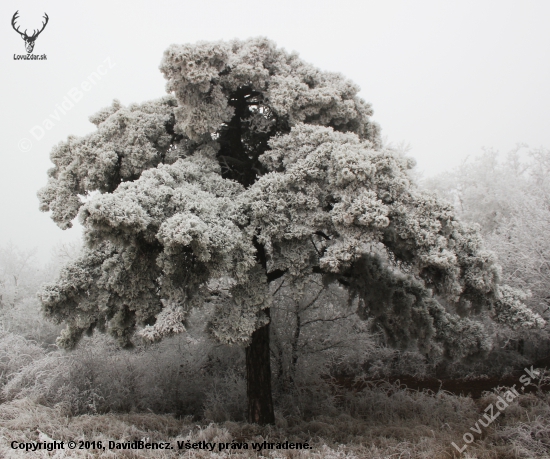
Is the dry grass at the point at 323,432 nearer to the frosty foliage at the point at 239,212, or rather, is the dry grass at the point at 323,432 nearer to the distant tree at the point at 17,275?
the frosty foliage at the point at 239,212

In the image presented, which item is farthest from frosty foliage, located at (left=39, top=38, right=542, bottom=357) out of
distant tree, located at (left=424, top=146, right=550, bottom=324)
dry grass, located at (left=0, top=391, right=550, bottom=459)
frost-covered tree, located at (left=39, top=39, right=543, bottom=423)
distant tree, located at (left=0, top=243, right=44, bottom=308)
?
distant tree, located at (left=0, top=243, right=44, bottom=308)

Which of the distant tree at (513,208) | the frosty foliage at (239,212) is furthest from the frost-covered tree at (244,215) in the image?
the distant tree at (513,208)

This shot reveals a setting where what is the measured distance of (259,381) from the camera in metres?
7.68

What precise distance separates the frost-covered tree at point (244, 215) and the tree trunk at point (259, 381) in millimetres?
23

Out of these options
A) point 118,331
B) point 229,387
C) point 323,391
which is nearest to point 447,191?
point 323,391

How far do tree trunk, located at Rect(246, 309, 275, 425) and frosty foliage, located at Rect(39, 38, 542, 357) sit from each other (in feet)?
4.32

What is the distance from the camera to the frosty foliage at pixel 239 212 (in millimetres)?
5441

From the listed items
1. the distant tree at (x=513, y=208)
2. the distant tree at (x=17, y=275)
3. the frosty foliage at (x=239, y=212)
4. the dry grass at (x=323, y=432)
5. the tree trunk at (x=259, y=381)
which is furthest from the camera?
the distant tree at (x=17, y=275)

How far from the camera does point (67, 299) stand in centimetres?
635

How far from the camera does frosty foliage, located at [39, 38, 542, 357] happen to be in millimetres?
5441

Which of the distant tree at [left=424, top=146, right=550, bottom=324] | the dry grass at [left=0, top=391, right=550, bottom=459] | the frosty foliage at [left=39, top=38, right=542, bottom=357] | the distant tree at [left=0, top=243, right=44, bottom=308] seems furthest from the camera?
the distant tree at [left=0, top=243, right=44, bottom=308]

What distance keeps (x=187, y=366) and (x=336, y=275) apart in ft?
18.6

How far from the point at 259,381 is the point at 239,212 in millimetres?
3542

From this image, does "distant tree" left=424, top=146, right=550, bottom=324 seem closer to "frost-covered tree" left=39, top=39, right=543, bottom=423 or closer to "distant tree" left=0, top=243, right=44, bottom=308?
"frost-covered tree" left=39, top=39, right=543, bottom=423
